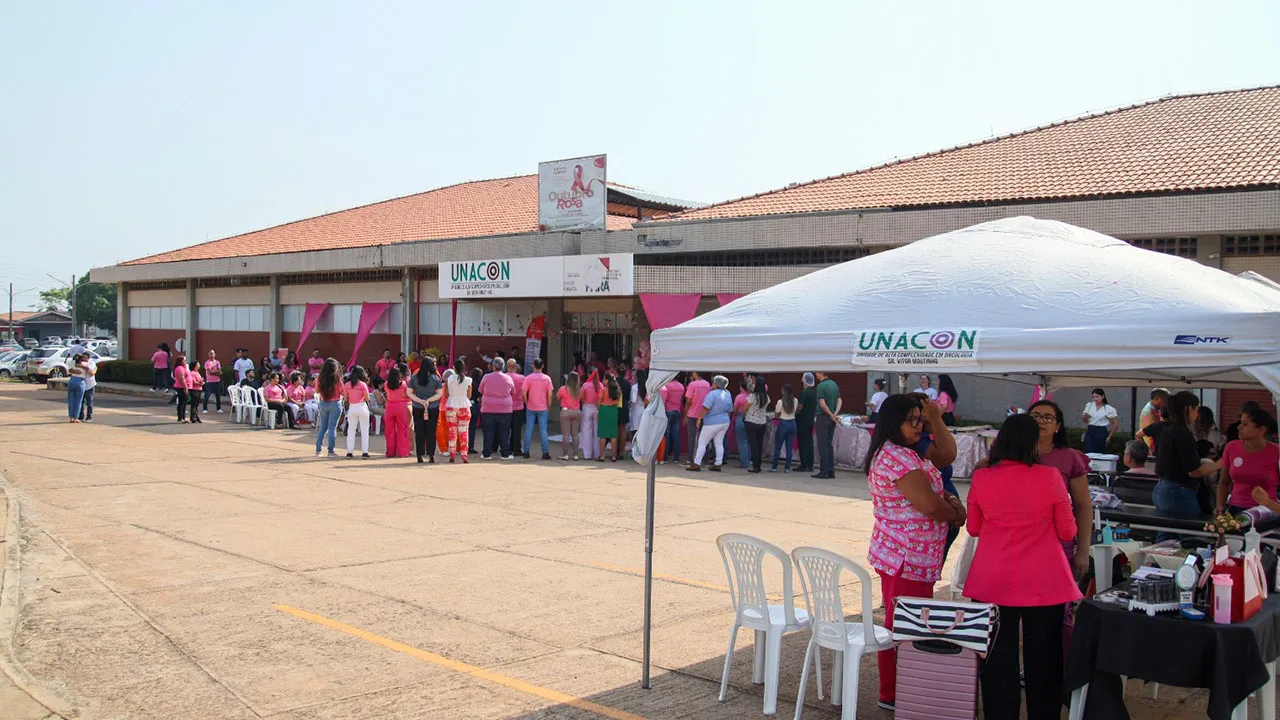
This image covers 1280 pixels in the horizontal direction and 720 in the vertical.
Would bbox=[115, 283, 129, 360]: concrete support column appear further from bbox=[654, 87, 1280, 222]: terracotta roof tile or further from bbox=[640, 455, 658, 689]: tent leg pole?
bbox=[640, 455, 658, 689]: tent leg pole

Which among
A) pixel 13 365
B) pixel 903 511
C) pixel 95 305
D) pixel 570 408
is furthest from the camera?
pixel 95 305

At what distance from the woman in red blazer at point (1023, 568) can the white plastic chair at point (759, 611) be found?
102 cm

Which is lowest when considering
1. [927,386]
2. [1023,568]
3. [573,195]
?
[1023,568]

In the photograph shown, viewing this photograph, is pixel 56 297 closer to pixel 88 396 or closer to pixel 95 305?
pixel 95 305

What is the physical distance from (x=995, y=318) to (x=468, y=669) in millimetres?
3710

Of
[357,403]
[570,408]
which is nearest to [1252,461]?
[570,408]

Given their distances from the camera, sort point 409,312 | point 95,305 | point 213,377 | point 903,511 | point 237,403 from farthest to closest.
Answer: point 95,305 < point 409,312 < point 213,377 < point 237,403 < point 903,511

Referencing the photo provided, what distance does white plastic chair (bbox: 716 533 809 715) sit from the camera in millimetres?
5809

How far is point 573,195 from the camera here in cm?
2497

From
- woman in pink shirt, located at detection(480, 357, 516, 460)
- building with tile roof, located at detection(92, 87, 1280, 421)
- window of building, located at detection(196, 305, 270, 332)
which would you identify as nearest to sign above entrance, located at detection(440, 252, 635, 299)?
building with tile roof, located at detection(92, 87, 1280, 421)

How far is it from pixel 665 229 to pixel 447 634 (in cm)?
1689

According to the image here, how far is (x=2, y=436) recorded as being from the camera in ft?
66.2

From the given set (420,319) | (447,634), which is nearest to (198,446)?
(420,319)

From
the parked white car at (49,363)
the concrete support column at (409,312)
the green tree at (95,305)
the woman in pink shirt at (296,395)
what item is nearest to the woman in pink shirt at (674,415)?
the woman in pink shirt at (296,395)
